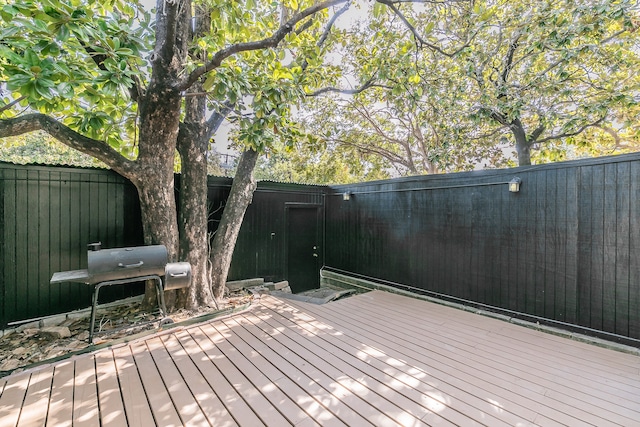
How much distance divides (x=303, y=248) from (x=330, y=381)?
400 cm

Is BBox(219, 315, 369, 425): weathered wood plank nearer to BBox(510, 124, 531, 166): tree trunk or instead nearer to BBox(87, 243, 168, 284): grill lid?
BBox(87, 243, 168, 284): grill lid

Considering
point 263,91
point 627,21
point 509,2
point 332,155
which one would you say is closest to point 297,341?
point 263,91

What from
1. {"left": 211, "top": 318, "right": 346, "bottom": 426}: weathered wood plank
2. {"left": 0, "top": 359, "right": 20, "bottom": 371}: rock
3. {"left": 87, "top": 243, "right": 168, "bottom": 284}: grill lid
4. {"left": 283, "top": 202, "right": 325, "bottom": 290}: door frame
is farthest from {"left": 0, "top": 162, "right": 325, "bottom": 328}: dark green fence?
{"left": 283, "top": 202, "right": 325, "bottom": 290}: door frame

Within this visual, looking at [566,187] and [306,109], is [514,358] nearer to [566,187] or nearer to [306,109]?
[566,187]

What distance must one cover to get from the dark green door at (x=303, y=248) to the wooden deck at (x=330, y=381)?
2.62m

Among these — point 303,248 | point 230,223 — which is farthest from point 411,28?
point 303,248

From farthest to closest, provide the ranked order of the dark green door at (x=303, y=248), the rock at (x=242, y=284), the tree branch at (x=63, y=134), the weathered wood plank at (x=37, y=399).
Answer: the dark green door at (x=303, y=248) < the rock at (x=242, y=284) < the tree branch at (x=63, y=134) < the weathered wood plank at (x=37, y=399)

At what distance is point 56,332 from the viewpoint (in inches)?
121

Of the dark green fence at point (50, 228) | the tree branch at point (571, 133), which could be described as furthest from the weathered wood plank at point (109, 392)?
the tree branch at point (571, 133)

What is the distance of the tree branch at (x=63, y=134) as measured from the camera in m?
2.84

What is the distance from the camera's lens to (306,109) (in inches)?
330

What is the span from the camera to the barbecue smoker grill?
2.75 metres

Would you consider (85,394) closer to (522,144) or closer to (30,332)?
(30,332)

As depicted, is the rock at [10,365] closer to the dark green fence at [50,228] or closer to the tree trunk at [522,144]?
the dark green fence at [50,228]
